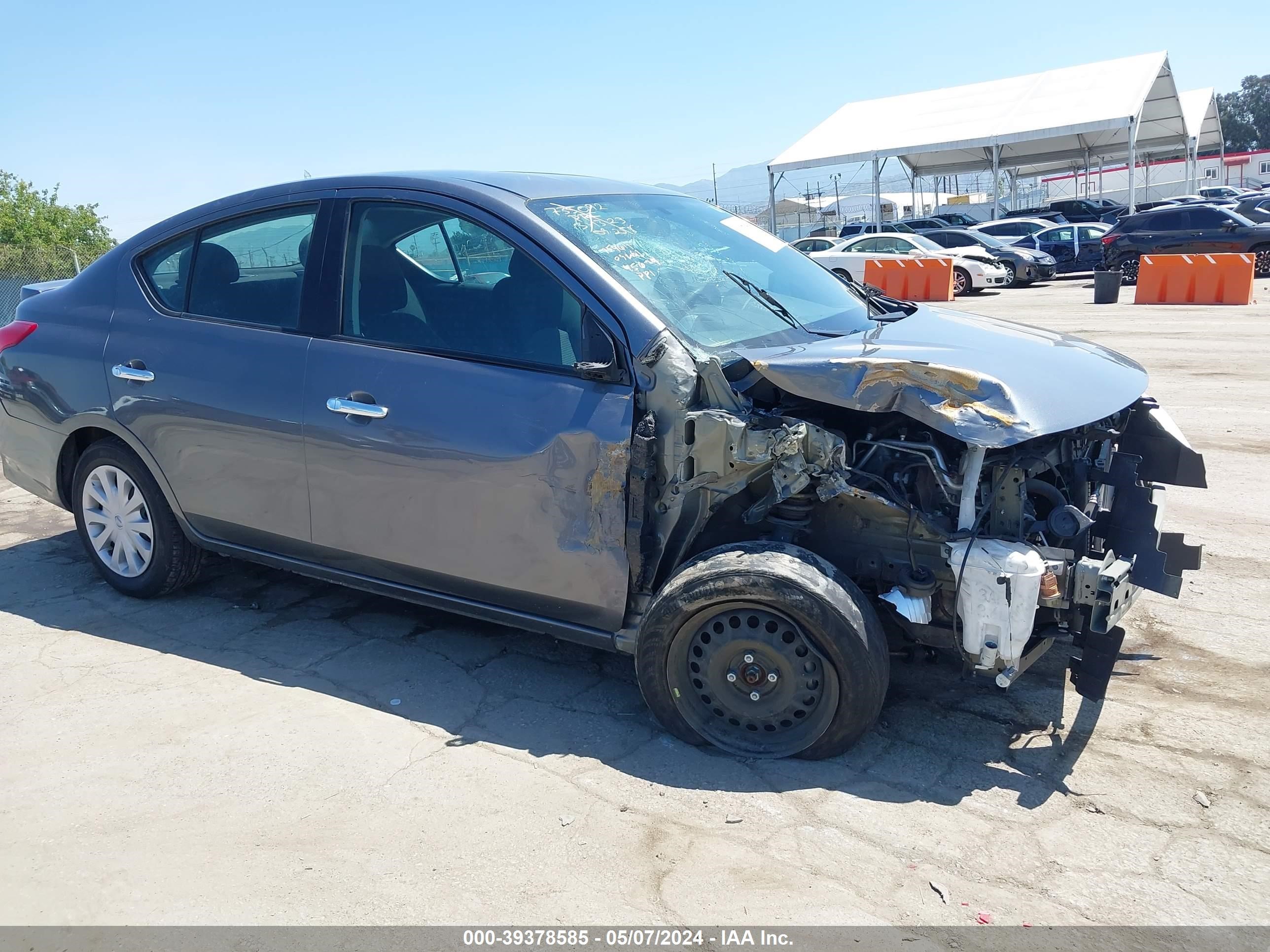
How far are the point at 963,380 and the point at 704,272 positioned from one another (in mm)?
1192

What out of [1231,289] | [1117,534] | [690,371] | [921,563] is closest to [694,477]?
[690,371]

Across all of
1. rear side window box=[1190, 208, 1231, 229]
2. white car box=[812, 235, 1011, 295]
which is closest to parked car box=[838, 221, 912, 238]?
white car box=[812, 235, 1011, 295]

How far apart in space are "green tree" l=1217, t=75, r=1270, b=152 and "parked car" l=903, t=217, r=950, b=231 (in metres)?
69.7

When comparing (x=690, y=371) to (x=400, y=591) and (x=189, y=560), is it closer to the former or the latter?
(x=400, y=591)

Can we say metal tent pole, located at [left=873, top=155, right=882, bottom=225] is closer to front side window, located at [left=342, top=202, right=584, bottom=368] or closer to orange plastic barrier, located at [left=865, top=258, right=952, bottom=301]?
orange plastic barrier, located at [left=865, top=258, right=952, bottom=301]

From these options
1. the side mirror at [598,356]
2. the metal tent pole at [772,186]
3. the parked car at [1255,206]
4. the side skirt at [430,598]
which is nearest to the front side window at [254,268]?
the side skirt at [430,598]

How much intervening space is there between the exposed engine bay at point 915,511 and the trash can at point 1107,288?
1567cm

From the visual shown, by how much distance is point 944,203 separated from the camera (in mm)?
60438

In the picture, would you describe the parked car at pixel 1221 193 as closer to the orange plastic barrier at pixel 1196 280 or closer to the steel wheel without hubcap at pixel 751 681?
the orange plastic barrier at pixel 1196 280

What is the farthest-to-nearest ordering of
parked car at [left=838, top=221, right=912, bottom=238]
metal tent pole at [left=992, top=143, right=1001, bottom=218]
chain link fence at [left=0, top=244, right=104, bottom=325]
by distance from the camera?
metal tent pole at [left=992, top=143, right=1001, bottom=218]
parked car at [left=838, top=221, right=912, bottom=238]
chain link fence at [left=0, top=244, right=104, bottom=325]

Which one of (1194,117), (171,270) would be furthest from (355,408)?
(1194,117)

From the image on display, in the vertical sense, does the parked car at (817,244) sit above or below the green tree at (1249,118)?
below

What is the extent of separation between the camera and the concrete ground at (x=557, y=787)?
2650 mm

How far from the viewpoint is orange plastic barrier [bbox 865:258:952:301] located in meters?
20.5
